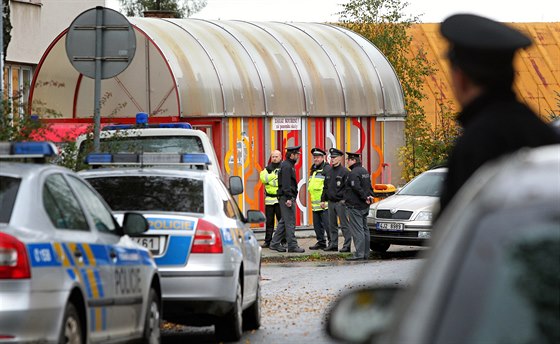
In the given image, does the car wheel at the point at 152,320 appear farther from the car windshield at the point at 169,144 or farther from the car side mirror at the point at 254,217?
the car windshield at the point at 169,144

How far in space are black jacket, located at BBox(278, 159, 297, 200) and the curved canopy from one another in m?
3.25

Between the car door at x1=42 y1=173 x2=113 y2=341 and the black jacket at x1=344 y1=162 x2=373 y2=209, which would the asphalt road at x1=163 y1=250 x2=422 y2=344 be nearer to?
the black jacket at x1=344 y1=162 x2=373 y2=209

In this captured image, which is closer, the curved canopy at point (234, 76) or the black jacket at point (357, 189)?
the black jacket at point (357, 189)

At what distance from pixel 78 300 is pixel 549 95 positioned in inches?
1955

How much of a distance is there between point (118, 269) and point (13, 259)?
1.87 m

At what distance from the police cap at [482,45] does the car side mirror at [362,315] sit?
1235 millimetres

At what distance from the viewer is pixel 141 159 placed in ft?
44.0

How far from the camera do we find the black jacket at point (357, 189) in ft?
82.5

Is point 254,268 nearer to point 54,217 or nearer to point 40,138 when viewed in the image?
point 40,138

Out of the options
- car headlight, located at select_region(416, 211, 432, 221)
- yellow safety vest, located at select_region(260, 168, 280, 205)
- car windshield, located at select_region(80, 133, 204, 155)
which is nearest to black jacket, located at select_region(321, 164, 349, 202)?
yellow safety vest, located at select_region(260, 168, 280, 205)

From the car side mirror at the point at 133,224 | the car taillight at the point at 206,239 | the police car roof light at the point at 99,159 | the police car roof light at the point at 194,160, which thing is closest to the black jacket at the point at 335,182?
the police car roof light at the point at 194,160

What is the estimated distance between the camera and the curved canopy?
98.6 ft

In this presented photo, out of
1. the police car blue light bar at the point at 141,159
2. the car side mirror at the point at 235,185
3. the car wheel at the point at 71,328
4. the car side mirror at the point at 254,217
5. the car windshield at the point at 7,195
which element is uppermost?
the car windshield at the point at 7,195

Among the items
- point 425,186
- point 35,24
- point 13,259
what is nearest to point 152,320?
point 13,259
